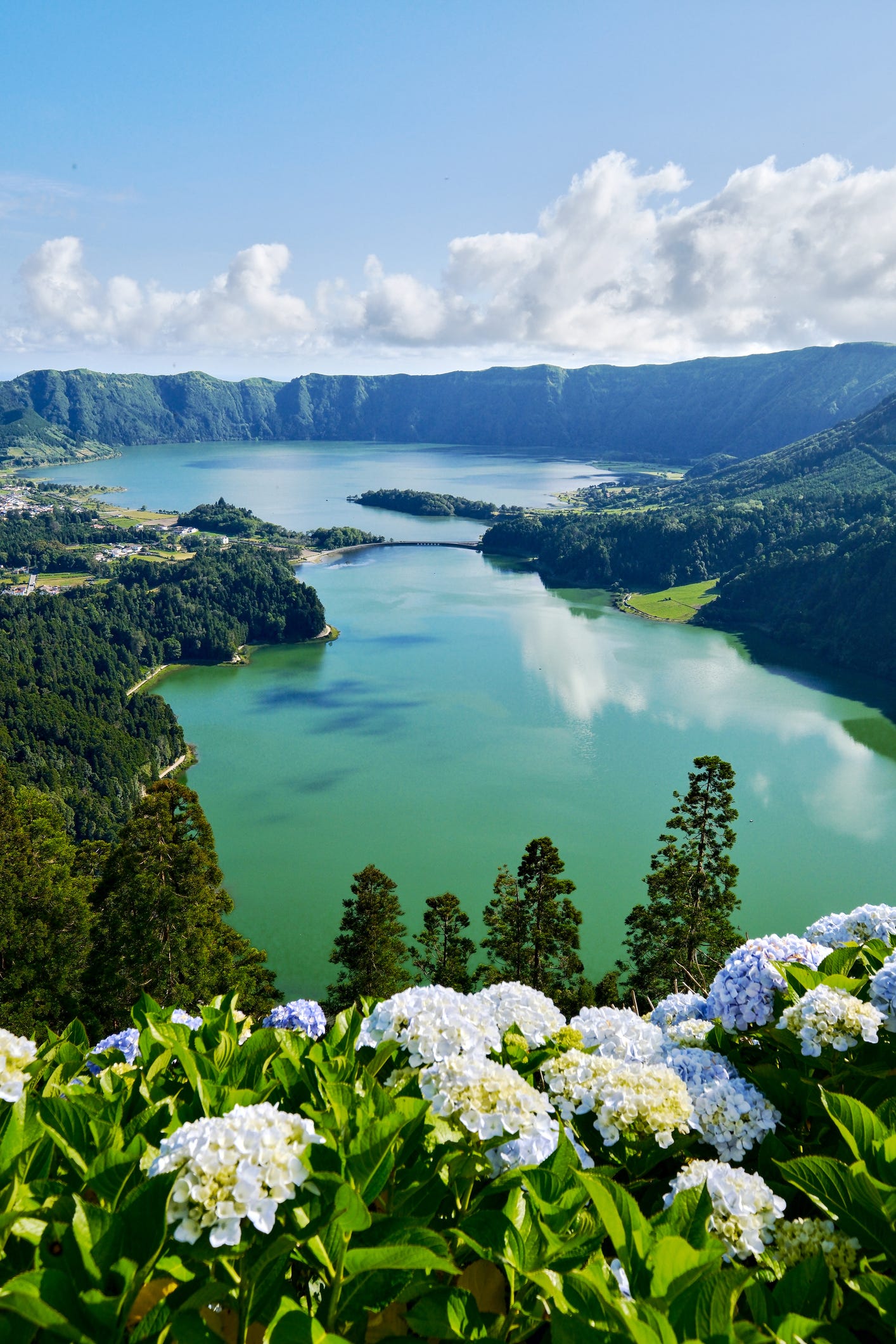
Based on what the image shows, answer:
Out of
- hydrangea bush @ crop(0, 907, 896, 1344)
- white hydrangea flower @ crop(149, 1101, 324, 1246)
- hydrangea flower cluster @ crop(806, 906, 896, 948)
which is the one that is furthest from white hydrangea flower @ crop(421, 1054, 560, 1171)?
hydrangea flower cluster @ crop(806, 906, 896, 948)

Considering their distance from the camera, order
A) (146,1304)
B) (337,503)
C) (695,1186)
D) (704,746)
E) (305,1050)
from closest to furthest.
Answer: (146,1304)
(695,1186)
(305,1050)
(704,746)
(337,503)

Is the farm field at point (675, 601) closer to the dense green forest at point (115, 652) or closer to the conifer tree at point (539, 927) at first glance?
the dense green forest at point (115, 652)

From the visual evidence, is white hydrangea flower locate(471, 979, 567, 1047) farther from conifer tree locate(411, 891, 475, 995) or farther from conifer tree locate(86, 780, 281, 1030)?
conifer tree locate(411, 891, 475, 995)

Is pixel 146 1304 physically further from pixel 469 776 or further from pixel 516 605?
pixel 516 605

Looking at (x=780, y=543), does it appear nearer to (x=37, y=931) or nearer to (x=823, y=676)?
(x=823, y=676)

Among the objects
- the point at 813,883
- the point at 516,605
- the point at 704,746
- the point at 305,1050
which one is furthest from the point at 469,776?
the point at 516,605

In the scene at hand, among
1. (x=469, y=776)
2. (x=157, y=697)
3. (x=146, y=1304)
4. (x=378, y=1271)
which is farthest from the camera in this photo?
(x=157, y=697)
